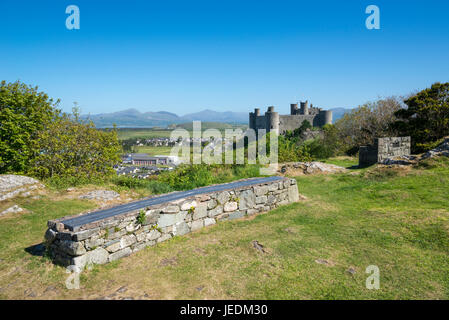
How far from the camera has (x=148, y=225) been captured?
5.43 meters

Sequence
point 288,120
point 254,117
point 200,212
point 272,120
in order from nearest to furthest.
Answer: point 200,212 → point 272,120 → point 288,120 → point 254,117

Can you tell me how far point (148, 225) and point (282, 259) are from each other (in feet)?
8.59

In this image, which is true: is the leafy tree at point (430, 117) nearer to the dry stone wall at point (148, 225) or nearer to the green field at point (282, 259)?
the green field at point (282, 259)

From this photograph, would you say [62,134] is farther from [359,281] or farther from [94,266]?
[359,281]

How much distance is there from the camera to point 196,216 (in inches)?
248

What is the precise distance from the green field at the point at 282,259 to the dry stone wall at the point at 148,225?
20cm

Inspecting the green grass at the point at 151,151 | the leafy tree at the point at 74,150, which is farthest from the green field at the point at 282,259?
the green grass at the point at 151,151

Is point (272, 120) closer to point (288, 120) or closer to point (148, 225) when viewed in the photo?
point (288, 120)

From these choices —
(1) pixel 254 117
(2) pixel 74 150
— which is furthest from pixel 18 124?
(1) pixel 254 117

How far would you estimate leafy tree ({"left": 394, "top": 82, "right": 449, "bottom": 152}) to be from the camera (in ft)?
50.3

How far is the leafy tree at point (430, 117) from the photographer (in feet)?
50.3
